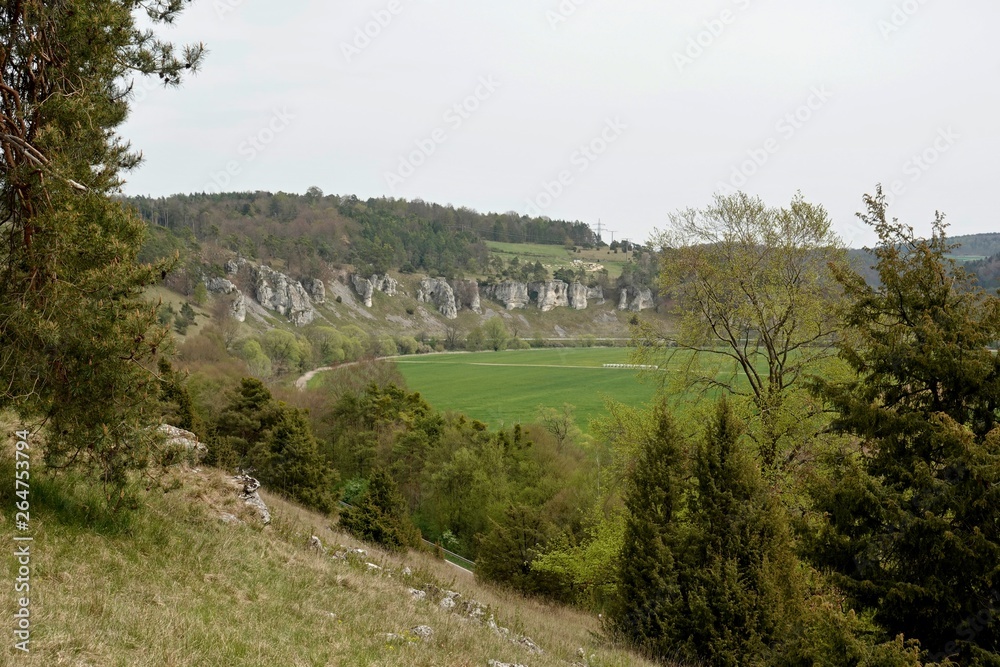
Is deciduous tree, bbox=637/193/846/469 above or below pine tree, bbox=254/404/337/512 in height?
above

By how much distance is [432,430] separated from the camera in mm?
49688

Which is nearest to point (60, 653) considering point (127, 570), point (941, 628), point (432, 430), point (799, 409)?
point (127, 570)

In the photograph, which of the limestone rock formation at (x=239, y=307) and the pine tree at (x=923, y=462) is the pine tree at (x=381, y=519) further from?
the limestone rock formation at (x=239, y=307)

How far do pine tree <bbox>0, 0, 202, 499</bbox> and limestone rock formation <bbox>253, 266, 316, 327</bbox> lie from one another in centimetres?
15567

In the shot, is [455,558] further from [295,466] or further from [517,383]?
[517,383]

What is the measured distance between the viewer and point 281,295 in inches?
6319

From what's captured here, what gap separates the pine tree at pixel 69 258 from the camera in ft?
26.6

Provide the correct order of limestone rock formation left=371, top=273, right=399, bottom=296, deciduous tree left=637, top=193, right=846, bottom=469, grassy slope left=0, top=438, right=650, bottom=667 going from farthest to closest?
limestone rock formation left=371, top=273, right=399, bottom=296 < deciduous tree left=637, top=193, right=846, bottom=469 < grassy slope left=0, top=438, right=650, bottom=667

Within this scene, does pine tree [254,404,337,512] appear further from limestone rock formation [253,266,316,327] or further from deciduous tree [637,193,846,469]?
limestone rock formation [253,266,316,327]

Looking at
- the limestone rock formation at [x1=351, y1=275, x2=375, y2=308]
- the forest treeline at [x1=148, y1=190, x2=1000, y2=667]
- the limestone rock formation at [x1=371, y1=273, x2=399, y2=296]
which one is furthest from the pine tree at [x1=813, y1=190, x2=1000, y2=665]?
the limestone rock formation at [x1=371, y1=273, x2=399, y2=296]

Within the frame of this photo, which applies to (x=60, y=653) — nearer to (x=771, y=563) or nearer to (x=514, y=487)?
(x=771, y=563)

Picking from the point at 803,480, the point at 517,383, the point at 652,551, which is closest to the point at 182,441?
→ the point at 652,551

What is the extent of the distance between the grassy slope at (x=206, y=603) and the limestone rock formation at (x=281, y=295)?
153639 millimetres

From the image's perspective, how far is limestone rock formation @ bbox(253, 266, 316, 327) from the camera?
156875mm
